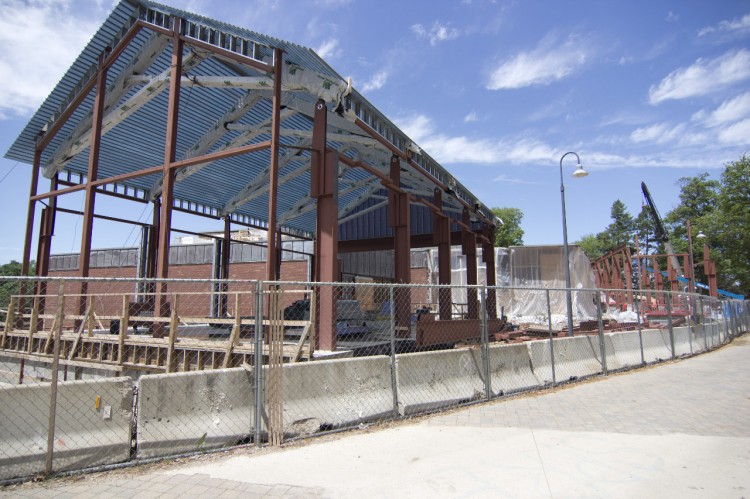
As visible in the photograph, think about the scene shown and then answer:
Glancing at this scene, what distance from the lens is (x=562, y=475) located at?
4.64 metres

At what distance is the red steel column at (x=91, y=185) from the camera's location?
1441cm

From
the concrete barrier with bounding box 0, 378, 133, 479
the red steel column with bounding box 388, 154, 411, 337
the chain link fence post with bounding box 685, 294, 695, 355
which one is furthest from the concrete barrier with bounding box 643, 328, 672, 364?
the concrete barrier with bounding box 0, 378, 133, 479

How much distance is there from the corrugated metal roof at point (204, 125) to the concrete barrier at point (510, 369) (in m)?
6.50

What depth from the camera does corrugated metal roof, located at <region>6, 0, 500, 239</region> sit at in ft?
40.5

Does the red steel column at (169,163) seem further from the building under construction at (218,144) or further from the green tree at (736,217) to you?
the green tree at (736,217)

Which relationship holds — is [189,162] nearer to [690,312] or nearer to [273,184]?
[273,184]

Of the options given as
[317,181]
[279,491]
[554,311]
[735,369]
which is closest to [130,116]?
[317,181]

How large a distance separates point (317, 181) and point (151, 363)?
18.4 ft

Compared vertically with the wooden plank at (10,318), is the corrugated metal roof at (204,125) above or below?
above

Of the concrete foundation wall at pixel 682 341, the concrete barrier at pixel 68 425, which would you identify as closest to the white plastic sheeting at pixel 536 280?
the concrete foundation wall at pixel 682 341

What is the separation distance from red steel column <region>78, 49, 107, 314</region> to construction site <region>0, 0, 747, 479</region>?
63mm

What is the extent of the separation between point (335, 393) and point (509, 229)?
66.2 metres

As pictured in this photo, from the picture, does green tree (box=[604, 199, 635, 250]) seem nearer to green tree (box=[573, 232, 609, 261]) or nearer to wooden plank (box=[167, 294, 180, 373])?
green tree (box=[573, 232, 609, 261])

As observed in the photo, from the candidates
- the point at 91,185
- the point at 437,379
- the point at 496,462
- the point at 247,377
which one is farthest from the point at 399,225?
the point at 496,462
